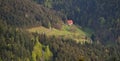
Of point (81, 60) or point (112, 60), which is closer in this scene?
point (81, 60)

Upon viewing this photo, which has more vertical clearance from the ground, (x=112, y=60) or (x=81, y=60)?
(x=81, y=60)
